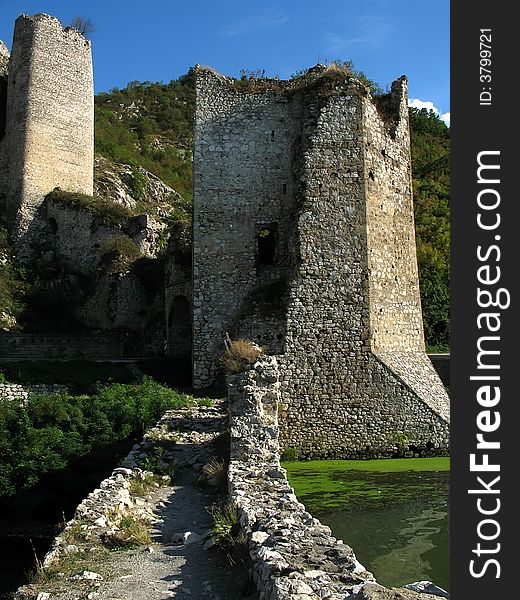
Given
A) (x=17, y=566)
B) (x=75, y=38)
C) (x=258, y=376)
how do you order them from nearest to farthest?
(x=258, y=376) → (x=17, y=566) → (x=75, y=38)

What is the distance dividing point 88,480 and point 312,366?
Answer: 559 centimetres

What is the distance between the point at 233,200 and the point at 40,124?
15.9 metres

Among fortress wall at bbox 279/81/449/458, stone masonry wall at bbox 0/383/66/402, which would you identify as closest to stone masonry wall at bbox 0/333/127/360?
stone masonry wall at bbox 0/383/66/402

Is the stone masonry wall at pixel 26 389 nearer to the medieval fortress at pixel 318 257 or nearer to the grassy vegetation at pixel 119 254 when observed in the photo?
the medieval fortress at pixel 318 257

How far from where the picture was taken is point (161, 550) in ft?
22.7

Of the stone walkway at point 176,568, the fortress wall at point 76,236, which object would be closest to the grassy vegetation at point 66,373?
the fortress wall at point 76,236

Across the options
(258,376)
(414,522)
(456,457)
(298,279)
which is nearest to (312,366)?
(298,279)

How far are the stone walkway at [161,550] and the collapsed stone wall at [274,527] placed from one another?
424 millimetres

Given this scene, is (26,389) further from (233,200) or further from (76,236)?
(76,236)

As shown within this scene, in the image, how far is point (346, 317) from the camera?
16078mm

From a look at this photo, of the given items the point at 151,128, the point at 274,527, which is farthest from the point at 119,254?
the point at 151,128

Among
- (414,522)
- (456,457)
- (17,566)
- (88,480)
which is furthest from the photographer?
(88,480)

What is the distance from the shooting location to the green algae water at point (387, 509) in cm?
745

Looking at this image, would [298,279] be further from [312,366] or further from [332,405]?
[332,405]
